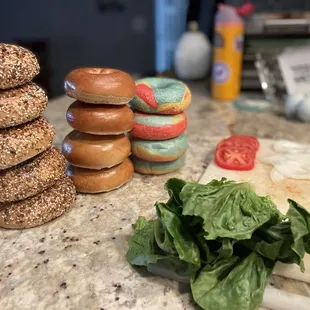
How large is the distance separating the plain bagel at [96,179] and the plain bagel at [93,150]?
2 centimetres

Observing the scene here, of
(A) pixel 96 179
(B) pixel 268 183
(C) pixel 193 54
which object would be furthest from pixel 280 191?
(C) pixel 193 54

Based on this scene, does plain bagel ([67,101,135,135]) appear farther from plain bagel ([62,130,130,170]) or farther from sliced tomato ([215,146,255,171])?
sliced tomato ([215,146,255,171])

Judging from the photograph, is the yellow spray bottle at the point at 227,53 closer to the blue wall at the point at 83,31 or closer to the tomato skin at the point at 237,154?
the tomato skin at the point at 237,154

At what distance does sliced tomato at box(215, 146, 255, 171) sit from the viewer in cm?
93

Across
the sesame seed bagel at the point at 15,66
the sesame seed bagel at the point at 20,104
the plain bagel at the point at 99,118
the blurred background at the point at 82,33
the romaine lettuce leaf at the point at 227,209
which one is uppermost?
the sesame seed bagel at the point at 15,66

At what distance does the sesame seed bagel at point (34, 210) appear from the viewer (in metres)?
0.72

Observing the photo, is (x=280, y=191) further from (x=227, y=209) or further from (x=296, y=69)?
(x=296, y=69)

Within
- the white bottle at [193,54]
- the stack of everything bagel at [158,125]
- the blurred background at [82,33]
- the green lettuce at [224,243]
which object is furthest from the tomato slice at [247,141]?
the blurred background at [82,33]

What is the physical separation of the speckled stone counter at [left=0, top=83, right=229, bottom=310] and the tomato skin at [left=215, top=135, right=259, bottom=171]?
0.59 ft

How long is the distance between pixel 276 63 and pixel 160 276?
4.05 feet

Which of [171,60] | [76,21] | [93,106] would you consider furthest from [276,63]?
[76,21]

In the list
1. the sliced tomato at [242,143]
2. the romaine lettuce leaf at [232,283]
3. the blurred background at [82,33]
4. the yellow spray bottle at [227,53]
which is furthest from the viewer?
the blurred background at [82,33]

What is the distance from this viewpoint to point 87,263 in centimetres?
64

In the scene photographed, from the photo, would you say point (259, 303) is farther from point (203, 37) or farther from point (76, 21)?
point (76, 21)
